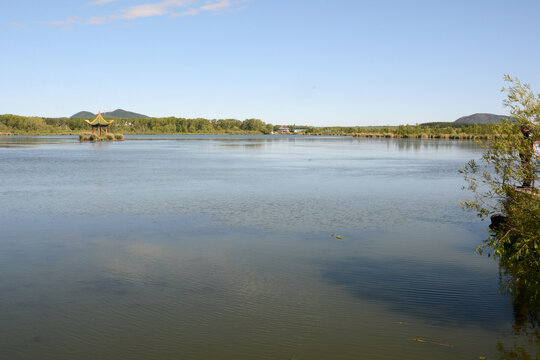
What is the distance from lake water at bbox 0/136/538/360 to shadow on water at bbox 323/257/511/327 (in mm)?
39

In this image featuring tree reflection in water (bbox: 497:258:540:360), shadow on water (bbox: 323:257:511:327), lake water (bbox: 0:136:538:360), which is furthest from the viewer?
shadow on water (bbox: 323:257:511:327)

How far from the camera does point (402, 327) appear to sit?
7.19 metres

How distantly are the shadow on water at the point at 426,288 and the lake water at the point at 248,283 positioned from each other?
4 centimetres

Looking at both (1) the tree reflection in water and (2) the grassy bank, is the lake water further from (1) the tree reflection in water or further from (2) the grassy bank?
(2) the grassy bank

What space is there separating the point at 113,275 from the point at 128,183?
17239 millimetres

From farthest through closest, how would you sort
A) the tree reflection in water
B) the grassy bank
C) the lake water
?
the grassy bank → the lake water → the tree reflection in water

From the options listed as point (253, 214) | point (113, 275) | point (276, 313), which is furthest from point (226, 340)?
point (253, 214)

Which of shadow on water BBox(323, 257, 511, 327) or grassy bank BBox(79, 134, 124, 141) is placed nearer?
shadow on water BBox(323, 257, 511, 327)

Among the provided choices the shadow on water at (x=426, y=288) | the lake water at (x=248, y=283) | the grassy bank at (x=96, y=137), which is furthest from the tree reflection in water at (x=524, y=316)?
the grassy bank at (x=96, y=137)

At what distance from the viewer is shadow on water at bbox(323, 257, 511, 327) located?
300 inches

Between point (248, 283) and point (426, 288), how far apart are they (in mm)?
3524

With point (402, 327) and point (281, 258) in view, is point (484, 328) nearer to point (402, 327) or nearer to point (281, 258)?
point (402, 327)

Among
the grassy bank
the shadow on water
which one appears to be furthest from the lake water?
the grassy bank

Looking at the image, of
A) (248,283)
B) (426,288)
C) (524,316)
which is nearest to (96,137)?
(248,283)
